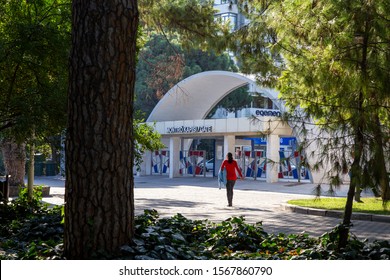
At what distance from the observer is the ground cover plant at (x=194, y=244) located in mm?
5586

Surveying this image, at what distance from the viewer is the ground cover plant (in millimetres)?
5586

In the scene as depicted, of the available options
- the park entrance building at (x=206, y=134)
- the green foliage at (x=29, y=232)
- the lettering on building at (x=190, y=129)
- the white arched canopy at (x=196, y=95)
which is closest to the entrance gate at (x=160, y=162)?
the park entrance building at (x=206, y=134)

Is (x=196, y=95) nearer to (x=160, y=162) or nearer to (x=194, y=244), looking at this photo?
(x=160, y=162)

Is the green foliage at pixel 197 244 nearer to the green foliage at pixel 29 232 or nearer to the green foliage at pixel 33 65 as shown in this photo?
the green foliage at pixel 29 232

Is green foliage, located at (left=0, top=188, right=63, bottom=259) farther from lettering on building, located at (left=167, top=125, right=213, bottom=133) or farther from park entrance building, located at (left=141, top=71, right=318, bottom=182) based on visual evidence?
lettering on building, located at (left=167, top=125, right=213, bottom=133)

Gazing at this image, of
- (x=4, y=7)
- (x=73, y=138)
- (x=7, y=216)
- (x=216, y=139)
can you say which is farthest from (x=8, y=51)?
(x=216, y=139)

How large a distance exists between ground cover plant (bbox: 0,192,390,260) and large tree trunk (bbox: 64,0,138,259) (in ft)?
0.76

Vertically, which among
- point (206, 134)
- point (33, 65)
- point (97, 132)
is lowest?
point (97, 132)

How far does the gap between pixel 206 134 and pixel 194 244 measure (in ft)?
96.6

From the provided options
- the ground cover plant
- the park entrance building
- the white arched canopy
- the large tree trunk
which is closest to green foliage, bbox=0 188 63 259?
the ground cover plant

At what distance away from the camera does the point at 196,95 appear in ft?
125

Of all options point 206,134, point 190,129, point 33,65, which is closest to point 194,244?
point 33,65

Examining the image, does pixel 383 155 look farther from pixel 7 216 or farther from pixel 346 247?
pixel 7 216

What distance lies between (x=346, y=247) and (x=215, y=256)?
58.3 inches
